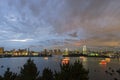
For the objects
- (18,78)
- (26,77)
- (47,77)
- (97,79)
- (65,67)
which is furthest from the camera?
(97,79)

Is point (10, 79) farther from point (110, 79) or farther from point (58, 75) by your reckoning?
point (110, 79)

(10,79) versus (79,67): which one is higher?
(79,67)

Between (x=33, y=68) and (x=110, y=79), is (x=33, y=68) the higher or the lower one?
the higher one

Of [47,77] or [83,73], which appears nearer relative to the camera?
[83,73]

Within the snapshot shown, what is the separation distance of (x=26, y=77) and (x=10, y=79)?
249 cm

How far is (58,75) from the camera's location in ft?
62.0

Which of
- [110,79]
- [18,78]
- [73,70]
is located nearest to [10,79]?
[18,78]

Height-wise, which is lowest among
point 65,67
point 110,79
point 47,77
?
point 110,79

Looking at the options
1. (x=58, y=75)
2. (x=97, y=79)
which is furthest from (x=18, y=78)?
(x=97, y=79)

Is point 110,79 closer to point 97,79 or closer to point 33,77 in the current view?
point 97,79

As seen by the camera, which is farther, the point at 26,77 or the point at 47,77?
the point at 47,77

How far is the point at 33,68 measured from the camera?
22594 mm

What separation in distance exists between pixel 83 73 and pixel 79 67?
707mm

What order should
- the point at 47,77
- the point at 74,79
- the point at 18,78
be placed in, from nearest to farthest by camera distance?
1. the point at 74,79
2. the point at 18,78
3. the point at 47,77
